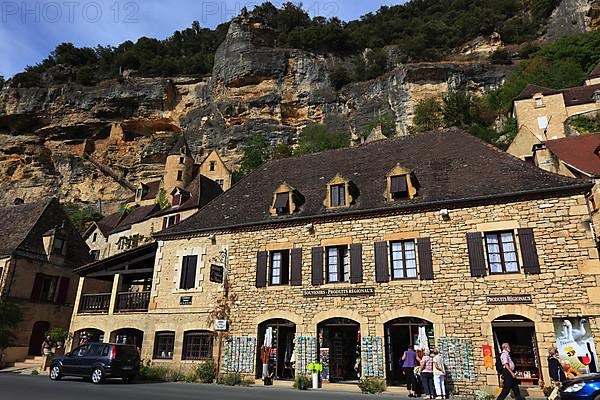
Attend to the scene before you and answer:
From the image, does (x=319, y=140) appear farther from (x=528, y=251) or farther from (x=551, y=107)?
(x=528, y=251)

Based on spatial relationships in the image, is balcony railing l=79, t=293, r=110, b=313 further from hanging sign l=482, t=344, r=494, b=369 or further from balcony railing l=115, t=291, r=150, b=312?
hanging sign l=482, t=344, r=494, b=369

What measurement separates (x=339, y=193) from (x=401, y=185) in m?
2.30

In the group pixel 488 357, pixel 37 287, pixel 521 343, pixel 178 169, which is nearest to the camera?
pixel 488 357

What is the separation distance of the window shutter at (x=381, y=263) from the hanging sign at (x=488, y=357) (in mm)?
3361

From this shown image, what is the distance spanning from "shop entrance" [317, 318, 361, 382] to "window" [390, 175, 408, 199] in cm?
456

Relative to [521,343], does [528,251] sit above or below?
above


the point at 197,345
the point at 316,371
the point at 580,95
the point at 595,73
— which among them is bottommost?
the point at 316,371

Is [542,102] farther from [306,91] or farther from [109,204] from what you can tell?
[109,204]

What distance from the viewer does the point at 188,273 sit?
16156mm

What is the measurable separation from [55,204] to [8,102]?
39897 millimetres

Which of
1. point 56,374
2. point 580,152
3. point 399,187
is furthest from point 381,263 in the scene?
point 580,152

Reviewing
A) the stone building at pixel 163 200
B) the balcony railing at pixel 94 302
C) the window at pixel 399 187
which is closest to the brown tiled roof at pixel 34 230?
the balcony railing at pixel 94 302

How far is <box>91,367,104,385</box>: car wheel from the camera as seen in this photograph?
1212 cm

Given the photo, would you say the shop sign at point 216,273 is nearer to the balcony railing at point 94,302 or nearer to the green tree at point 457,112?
the balcony railing at point 94,302
